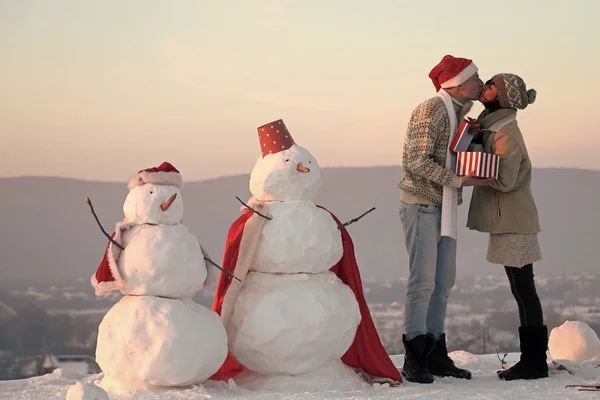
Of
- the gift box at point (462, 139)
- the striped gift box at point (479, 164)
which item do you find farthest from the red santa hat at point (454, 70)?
the striped gift box at point (479, 164)

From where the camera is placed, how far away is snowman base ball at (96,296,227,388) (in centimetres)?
400

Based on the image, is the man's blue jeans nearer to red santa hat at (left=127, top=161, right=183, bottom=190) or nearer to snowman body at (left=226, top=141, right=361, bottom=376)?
snowman body at (left=226, top=141, right=361, bottom=376)

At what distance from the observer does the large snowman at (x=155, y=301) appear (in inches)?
158

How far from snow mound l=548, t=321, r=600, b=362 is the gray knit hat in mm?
1332

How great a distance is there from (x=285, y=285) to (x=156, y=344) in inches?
24.9

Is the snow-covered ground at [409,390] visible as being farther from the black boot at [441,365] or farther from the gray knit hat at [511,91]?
the gray knit hat at [511,91]

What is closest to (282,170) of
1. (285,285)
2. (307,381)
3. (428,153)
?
(285,285)

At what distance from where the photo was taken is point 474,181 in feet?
14.5

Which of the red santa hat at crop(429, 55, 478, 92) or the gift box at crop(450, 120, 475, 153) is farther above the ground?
the red santa hat at crop(429, 55, 478, 92)

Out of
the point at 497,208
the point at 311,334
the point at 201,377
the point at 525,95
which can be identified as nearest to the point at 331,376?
the point at 311,334

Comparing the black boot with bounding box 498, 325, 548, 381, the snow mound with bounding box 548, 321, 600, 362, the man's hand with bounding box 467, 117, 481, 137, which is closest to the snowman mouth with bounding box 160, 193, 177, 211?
the man's hand with bounding box 467, 117, 481, 137

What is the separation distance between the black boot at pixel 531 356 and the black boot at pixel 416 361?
43 cm

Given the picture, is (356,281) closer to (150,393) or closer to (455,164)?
(455,164)

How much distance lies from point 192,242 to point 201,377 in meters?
0.55
